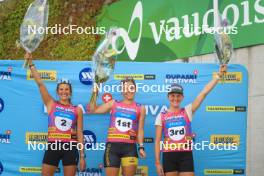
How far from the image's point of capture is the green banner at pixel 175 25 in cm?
709

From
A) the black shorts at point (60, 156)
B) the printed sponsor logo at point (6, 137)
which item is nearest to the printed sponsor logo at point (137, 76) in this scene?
the black shorts at point (60, 156)

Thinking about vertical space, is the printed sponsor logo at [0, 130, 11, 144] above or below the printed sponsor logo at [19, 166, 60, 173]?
above

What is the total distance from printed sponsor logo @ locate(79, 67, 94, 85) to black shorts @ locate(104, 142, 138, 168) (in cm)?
118

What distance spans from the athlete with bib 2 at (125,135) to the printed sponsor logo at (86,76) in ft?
2.43

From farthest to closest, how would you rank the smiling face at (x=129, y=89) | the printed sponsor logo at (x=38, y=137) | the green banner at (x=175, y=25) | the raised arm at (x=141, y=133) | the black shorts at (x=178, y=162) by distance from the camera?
the green banner at (x=175, y=25)
the printed sponsor logo at (x=38, y=137)
the smiling face at (x=129, y=89)
the raised arm at (x=141, y=133)
the black shorts at (x=178, y=162)

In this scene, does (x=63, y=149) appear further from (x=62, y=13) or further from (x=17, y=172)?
(x=62, y=13)

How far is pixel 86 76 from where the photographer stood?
6.81 meters

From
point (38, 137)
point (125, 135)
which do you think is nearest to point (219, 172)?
point (125, 135)

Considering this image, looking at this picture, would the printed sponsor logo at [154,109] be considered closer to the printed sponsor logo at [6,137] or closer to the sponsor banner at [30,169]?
the sponsor banner at [30,169]

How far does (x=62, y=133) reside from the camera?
611 cm

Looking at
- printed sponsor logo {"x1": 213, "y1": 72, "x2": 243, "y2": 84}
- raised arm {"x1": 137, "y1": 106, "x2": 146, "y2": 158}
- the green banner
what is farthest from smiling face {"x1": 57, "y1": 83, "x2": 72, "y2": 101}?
printed sponsor logo {"x1": 213, "y1": 72, "x2": 243, "y2": 84}

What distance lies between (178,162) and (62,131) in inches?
58.4

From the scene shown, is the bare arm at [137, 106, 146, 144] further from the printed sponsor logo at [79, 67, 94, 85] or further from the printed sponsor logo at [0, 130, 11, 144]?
the printed sponsor logo at [0, 130, 11, 144]

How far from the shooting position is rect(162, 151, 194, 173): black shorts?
5.82 metres
